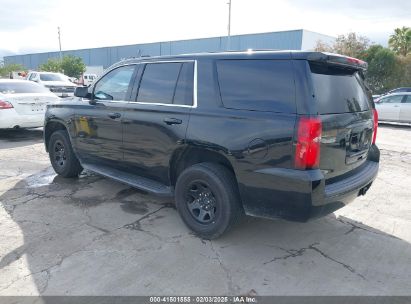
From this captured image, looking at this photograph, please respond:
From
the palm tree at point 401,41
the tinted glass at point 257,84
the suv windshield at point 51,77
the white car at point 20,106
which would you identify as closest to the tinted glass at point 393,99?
the white car at point 20,106

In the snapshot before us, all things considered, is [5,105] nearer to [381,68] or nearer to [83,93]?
[83,93]

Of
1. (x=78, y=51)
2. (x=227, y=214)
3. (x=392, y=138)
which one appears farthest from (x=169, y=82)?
(x=78, y=51)

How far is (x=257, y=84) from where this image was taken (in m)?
3.36

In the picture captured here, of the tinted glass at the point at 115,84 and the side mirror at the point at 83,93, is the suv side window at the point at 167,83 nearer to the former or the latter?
the tinted glass at the point at 115,84

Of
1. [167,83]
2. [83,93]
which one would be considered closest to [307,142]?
[167,83]

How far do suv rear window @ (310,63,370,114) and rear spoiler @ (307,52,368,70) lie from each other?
7 centimetres

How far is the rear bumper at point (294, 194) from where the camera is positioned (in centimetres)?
306

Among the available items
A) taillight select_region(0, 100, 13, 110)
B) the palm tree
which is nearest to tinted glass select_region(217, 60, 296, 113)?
taillight select_region(0, 100, 13, 110)

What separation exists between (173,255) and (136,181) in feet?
4.23

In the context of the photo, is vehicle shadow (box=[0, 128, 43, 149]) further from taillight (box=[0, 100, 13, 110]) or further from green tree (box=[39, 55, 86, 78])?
green tree (box=[39, 55, 86, 78])

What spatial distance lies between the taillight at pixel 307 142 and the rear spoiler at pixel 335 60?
544 mm

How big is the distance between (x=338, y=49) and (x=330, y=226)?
27.6 m

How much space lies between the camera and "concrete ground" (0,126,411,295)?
305cm

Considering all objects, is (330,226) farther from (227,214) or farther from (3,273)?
(3,273)
